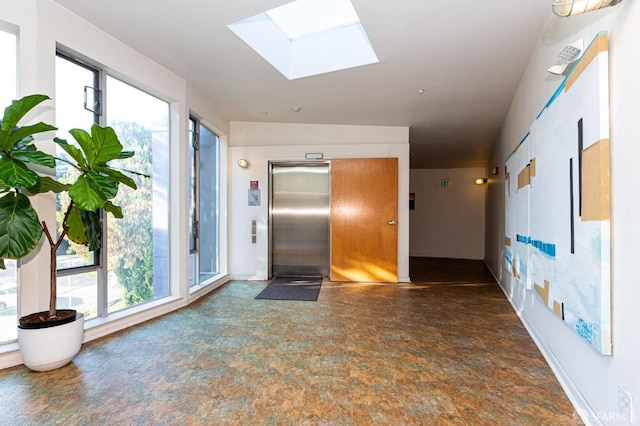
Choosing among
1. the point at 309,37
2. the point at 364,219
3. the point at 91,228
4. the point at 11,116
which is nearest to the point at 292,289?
the point at 364,219

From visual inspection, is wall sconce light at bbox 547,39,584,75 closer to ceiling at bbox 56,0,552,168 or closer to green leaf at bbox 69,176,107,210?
ceiling at bbox 56,0,552,168

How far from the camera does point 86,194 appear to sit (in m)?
1.85

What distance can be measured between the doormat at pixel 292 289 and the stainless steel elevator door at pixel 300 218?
296 mm

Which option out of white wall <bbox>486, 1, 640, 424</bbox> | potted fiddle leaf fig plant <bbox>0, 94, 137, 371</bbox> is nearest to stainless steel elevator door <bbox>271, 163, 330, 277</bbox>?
potted fiddle leaf fig plant <bbox>0, 94, 137, 371</bbox>

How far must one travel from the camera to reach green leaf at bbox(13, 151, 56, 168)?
1.74m

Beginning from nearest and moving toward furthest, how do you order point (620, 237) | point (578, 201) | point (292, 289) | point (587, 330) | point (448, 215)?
point (620, 237), point (587, 330), point (578, 201), point (292, 289), point (448, 215)

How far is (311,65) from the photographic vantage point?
3.03 meters

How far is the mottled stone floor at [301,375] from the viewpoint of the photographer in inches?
62.6

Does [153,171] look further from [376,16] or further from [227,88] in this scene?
[376,16]

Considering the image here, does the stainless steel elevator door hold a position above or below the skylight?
below

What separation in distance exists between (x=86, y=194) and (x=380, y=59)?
103 inches

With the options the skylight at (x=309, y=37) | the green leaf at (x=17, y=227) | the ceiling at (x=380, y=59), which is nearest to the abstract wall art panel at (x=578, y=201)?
the ceiling at (x=380, y=59)

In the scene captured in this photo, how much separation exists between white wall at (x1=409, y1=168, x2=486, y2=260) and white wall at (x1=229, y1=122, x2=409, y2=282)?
3.66 meters

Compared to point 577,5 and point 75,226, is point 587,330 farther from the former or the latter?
point 75,226
